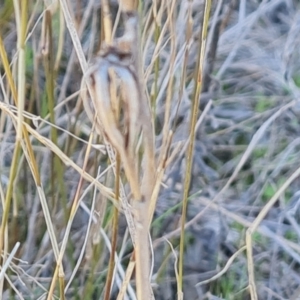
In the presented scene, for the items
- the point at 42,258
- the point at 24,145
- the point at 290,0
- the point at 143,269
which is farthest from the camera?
the point at 290,0

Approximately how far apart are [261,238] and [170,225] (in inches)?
5.6

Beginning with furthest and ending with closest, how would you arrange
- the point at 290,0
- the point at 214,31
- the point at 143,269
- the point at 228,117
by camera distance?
1. the point at 290,0
2. the point at 228,117
3. the point at 214,31
4. the point at 143,269

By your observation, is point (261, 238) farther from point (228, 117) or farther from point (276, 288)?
point (228, 117)

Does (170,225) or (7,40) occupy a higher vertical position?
(7,40)

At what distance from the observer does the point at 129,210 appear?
1.49 ft

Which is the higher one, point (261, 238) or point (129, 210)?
point (129, 210)

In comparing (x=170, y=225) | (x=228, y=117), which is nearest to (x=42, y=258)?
(x=170, y=225)

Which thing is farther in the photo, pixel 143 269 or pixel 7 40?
pixel 7 40

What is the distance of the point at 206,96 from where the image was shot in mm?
1034

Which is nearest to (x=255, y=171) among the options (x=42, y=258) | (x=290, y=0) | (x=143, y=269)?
(x=42, y=258)

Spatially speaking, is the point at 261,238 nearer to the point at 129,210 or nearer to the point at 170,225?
the point at 170,225

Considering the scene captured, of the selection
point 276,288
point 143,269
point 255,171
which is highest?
point 143,269

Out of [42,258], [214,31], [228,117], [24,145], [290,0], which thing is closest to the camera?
[24,145]

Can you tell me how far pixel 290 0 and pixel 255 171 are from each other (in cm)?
49
